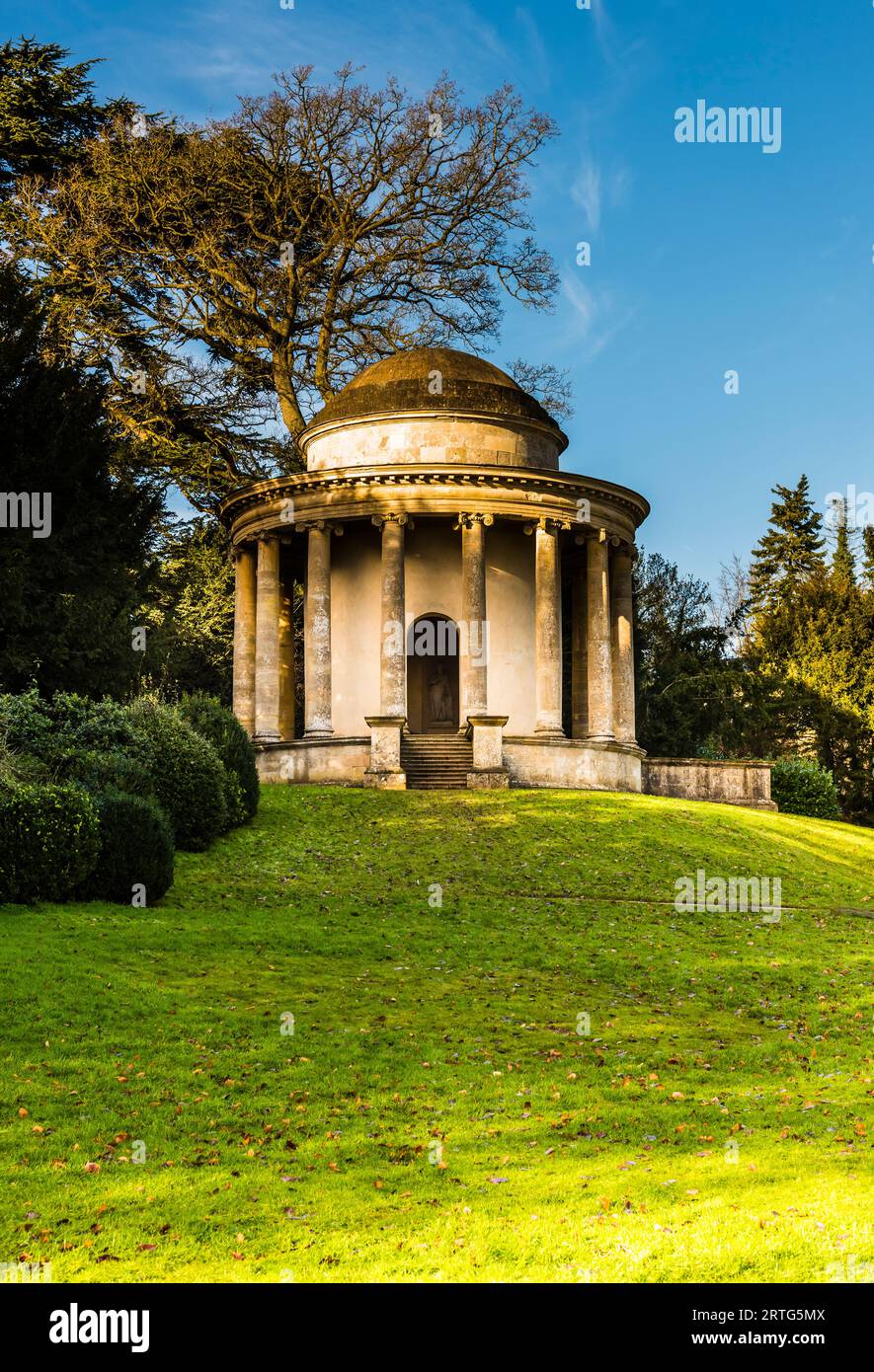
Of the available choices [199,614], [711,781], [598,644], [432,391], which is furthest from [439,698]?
[199,614]

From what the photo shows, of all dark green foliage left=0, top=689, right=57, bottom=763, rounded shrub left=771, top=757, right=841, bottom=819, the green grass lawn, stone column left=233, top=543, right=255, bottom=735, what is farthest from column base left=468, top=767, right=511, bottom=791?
dark green foliage left=0, top=689, right=57, bottom=763

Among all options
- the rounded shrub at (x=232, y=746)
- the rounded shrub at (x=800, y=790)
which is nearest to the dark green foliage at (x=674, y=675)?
the rounded shrub at (x=800, y=790)

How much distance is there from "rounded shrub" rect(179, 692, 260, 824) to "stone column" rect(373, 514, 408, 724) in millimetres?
6802

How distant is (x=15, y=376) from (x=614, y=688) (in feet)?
64.3

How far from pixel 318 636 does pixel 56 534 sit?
1184cm

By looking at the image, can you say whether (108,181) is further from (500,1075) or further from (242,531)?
(500,1075)

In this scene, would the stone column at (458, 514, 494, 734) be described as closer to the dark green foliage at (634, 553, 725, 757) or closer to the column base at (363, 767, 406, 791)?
the column base at (363, 767, 406, 791)


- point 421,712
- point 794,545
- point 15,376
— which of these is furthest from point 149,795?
point 794,545

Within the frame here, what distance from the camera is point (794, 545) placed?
62281 mm

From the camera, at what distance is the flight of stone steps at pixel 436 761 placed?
31594mm

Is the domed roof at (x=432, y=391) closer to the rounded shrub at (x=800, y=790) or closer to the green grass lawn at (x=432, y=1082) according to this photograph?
the rounded shrub at (x=800, y=790)

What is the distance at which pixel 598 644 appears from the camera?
3584 centimetres

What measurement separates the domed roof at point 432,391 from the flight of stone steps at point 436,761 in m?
9.78
